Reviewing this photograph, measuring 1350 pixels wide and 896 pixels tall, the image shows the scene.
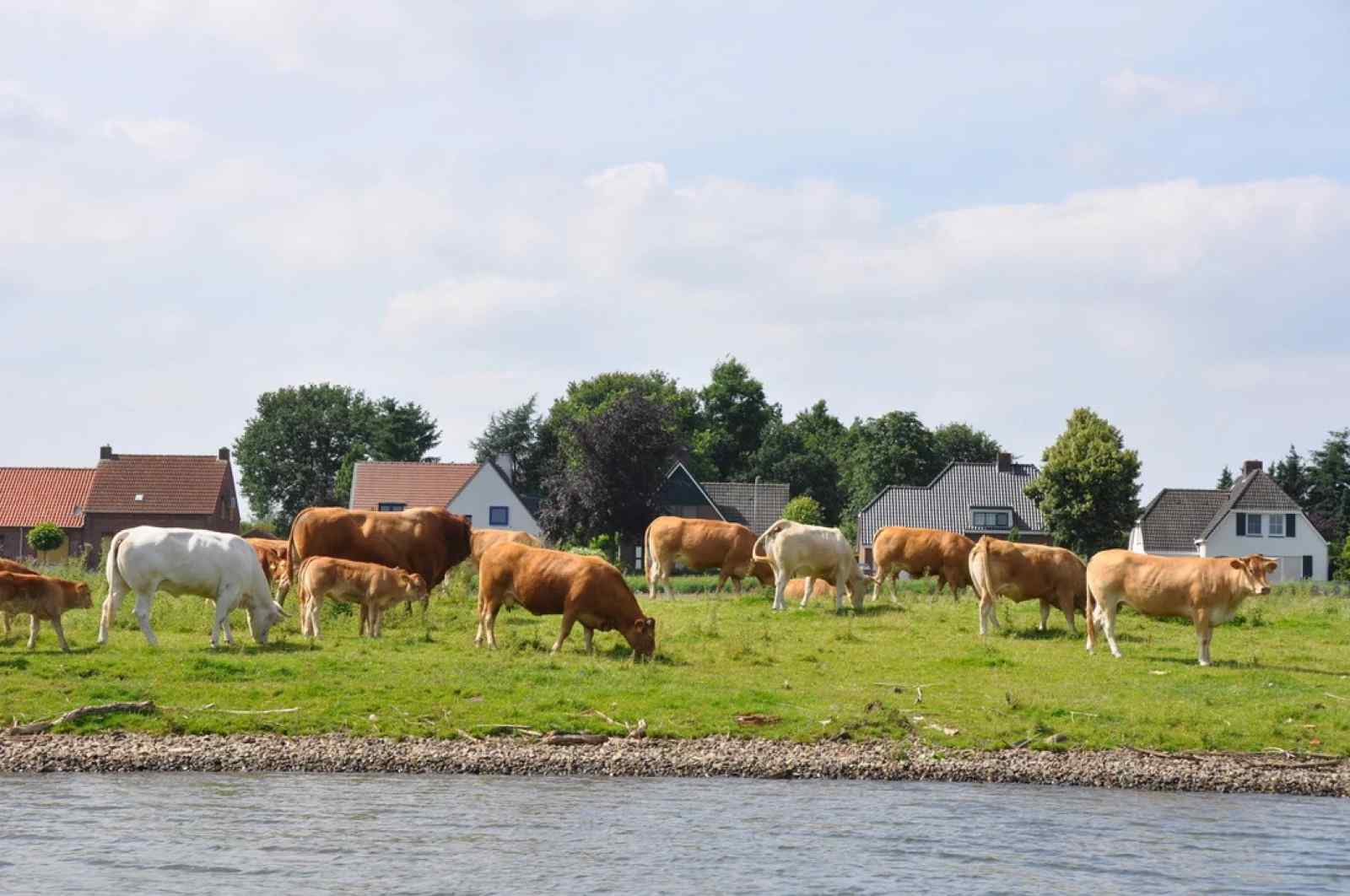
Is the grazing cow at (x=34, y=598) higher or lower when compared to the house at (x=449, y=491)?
lower

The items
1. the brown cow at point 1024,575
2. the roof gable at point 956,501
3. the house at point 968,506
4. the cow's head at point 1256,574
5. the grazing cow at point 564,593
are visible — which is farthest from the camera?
the roof gable at point 956,501

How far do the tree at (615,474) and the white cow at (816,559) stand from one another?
122ft

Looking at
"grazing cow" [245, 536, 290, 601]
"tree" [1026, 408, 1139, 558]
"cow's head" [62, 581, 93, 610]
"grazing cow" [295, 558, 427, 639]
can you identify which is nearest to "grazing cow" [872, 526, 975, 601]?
"grazing cow" [295, 558, 427, 639]

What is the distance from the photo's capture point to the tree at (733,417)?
114312 millimetres

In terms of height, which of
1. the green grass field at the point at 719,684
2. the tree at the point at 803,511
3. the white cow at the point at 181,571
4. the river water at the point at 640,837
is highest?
the tree at the point at 803,511

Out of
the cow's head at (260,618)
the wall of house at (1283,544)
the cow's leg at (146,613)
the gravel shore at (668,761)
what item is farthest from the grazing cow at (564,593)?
the wall of house at (1283,544)

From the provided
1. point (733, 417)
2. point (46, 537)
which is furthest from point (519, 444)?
point (46, 537)

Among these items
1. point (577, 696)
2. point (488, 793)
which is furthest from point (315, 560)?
point (488, 793)

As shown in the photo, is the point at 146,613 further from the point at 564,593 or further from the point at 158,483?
the point at 158,483

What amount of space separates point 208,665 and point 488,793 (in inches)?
228

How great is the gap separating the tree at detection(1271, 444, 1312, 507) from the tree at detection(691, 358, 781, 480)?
121ft

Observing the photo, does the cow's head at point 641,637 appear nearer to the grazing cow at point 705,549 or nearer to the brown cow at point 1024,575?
the brown cow at point 1024,575

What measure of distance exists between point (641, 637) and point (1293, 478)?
7924cm

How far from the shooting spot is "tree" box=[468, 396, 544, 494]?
11006 centimetres
